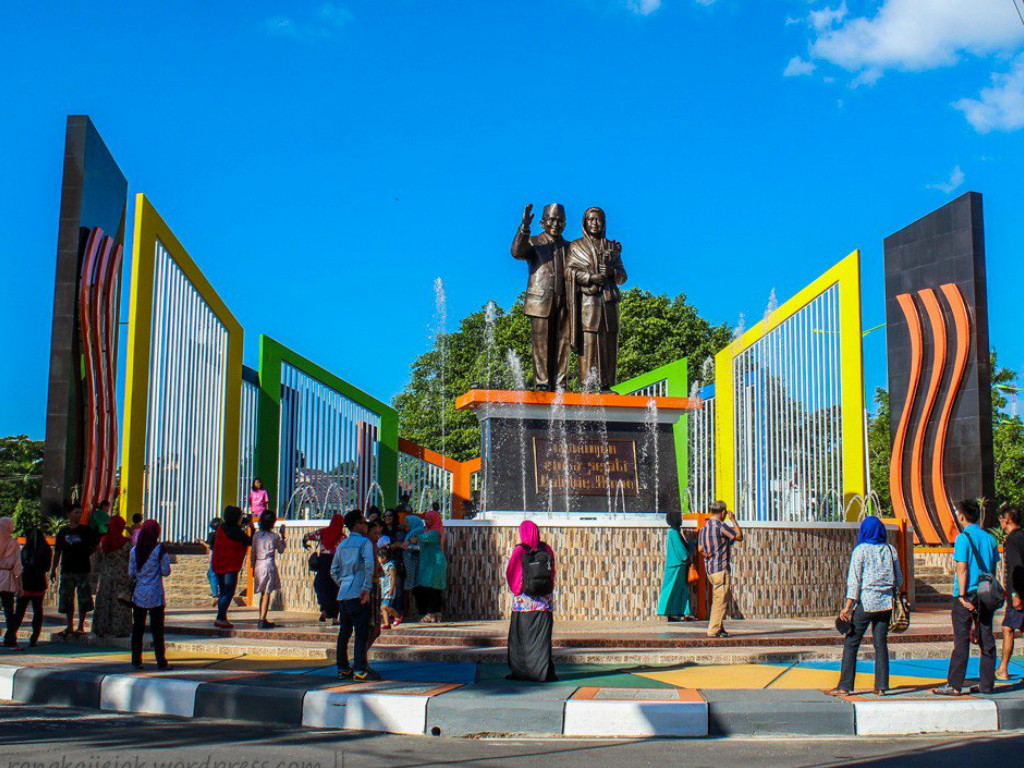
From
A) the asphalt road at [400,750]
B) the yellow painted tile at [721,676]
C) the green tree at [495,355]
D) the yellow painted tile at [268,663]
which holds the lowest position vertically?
the asphalt road at [400,750]

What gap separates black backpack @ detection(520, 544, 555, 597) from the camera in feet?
27.6

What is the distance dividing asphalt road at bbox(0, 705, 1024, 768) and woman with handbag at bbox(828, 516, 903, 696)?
2.65 ft

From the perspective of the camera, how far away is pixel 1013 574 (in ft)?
26.1

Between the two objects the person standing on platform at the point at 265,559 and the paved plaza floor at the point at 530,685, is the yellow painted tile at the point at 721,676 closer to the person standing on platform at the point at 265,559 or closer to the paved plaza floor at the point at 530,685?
the paved plaza floor at the point at 530,685

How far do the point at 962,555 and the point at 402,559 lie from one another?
6024 mm

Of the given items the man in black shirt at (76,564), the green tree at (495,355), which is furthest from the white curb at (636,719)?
the green tree at (495,355)

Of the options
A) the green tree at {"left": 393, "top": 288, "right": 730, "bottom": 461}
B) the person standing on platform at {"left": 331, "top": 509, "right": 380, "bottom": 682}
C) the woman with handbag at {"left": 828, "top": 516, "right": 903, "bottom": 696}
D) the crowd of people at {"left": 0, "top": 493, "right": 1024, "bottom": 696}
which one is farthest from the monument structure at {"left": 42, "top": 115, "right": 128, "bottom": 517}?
the green tree at {"left": 393, "top": 288, "right": 730, "bottom": 461}

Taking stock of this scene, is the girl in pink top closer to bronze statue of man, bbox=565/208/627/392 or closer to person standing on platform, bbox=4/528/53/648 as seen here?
bronze statue of man, bbox=565/208/627/392

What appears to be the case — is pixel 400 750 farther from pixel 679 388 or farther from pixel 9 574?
pixel 679 388

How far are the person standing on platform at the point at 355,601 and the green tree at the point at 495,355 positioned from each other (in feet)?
94.4

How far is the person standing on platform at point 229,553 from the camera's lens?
37.3 feet

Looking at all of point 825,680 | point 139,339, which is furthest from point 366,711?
point 139,339

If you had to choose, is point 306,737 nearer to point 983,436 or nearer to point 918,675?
point 918,675

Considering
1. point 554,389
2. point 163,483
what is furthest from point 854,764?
point 163,483
